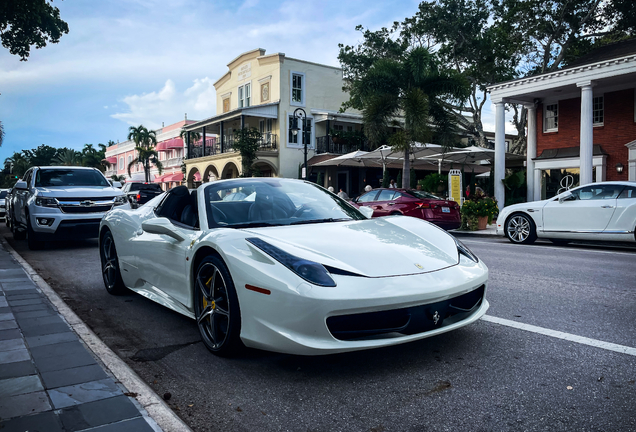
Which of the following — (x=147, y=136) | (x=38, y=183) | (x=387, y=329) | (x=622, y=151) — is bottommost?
(x=387, y=329)

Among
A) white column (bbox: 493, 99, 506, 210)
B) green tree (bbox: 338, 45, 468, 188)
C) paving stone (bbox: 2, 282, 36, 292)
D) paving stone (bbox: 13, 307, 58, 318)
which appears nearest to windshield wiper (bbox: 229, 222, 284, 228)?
paving stone (bbox: 13, 307, 58, 318)

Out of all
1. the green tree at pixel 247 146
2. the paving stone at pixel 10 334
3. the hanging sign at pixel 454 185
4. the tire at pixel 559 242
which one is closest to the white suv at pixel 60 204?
the paving stone at pixel 10 334

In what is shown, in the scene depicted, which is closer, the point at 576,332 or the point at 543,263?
the point at 576,332

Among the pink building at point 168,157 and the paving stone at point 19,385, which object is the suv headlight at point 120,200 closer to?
the paving stone at point 19,385

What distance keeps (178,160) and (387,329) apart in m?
48.6

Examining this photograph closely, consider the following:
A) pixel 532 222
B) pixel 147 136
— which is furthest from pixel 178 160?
pixel 532 222

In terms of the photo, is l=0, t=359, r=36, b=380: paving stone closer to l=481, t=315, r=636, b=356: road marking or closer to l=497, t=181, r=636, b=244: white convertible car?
l=481, t=315, r=636, b=356: road marking

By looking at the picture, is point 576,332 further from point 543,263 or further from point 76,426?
point 543,263

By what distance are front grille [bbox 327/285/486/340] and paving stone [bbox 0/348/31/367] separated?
2205mm

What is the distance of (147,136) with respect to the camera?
55.6m

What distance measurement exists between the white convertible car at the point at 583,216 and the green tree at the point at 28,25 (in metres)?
13.7

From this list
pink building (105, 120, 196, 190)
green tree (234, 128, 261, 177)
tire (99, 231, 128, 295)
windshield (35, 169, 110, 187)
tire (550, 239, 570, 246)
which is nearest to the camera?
tire (99, 231, 128, 295)

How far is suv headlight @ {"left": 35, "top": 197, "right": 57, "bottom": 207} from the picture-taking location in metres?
10.4

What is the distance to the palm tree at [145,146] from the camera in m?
53.9
